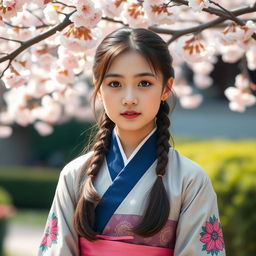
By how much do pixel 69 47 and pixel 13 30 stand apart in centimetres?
61

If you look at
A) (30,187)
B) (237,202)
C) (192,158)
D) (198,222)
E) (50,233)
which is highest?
(198,222)

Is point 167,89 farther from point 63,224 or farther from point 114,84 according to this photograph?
point 63,224

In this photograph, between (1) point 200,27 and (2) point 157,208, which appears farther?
(1) point 200,27

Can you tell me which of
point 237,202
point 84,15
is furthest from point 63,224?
point 237,202

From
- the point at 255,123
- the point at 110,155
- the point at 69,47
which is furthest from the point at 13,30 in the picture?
the point at 255,123

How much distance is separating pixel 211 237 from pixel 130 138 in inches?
18.4

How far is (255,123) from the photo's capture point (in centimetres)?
1412

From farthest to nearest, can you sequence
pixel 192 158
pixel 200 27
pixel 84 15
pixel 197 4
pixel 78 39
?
pixel 192 158
pixel 200 27
pixel 78 39
pixel 84 15
pixel 197 4

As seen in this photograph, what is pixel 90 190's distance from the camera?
8.64 feet

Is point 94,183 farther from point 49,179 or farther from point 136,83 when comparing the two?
point 49,179

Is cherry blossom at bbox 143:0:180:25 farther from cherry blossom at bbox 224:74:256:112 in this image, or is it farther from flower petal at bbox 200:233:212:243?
cherry blossom at bbox 224:74:256:112

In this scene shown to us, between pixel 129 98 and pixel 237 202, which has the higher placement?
pixel 129 98

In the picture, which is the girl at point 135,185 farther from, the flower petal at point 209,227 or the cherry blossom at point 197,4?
the cherry blossom at point 197,4

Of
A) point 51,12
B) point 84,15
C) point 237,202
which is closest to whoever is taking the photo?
point 84,15
